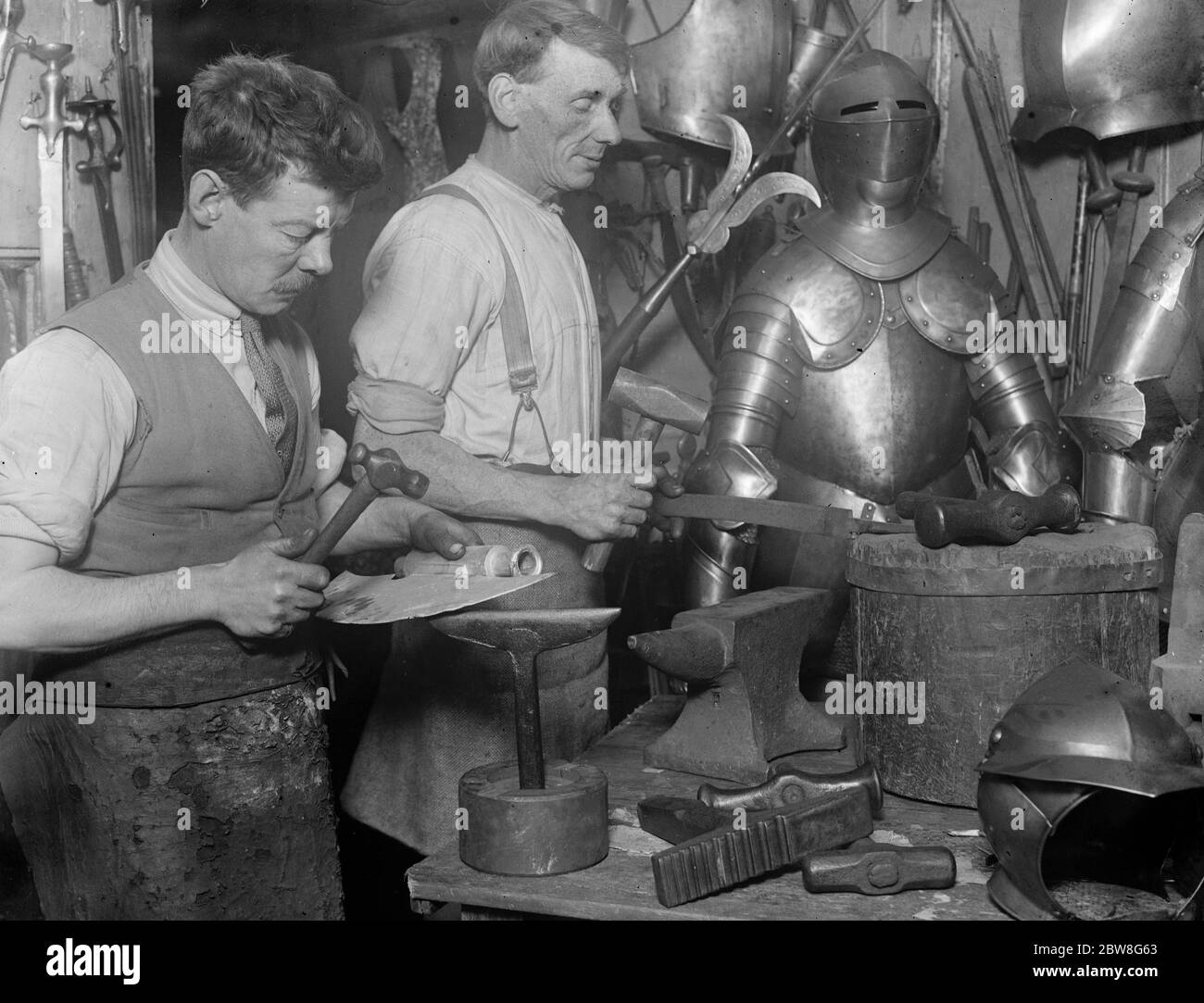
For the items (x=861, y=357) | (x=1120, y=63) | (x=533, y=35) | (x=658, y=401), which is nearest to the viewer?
(x=533, y=35)

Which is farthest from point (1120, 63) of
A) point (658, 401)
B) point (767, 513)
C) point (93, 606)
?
point (93, 606)

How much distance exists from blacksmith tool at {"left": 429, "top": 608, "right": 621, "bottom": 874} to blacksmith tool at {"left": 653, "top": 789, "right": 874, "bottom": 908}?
0.14m

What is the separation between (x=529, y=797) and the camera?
1840 mm

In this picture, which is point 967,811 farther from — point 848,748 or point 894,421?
point 894,421

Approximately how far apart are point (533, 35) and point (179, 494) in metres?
1.08

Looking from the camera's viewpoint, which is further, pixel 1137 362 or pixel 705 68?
pixel 705 68

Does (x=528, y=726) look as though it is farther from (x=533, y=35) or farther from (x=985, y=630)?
(x=533, y=35)

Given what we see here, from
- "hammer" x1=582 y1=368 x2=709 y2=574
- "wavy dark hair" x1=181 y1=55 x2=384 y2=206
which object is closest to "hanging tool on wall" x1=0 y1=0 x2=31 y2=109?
"wavy dark hair" x1=181 y1=55 x2=384 y2=206

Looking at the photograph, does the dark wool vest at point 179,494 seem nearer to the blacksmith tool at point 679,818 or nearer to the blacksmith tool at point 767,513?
the blacksmith tool at point 679,818

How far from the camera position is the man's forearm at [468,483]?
2342mm

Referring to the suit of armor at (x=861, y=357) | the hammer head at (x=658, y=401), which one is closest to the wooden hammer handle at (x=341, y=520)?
the hammer head at (x=658, y=401)

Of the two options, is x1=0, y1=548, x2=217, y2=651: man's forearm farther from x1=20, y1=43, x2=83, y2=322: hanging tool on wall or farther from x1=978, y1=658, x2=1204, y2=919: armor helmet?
x1=978, y1=658, x2=1204, y2=919: armor helmet

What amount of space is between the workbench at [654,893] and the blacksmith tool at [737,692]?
283 mm
